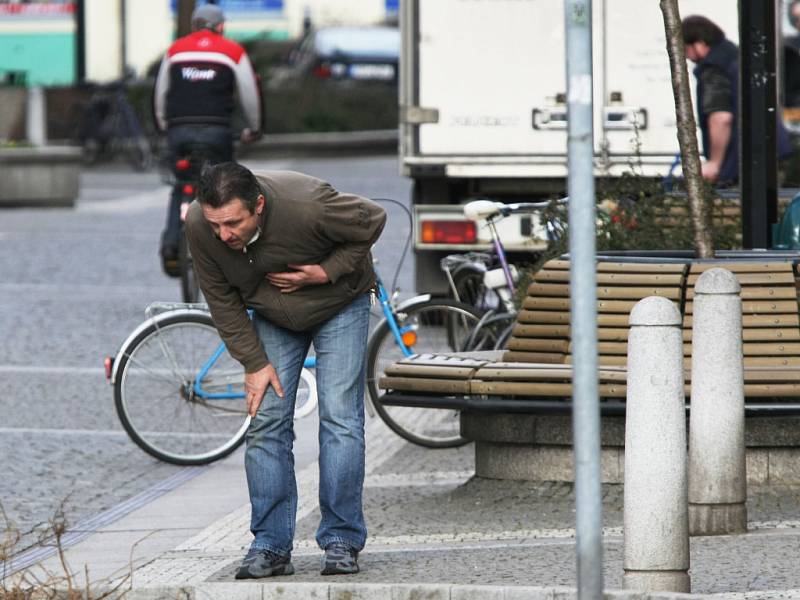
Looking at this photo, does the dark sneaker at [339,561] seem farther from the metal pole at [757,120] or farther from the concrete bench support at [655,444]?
the metal pole at [757,120]

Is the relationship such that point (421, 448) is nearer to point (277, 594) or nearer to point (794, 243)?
point (794, 243)

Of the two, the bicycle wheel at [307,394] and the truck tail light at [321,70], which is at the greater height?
the truck tail light at [321,70]

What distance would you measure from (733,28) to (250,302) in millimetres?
6803

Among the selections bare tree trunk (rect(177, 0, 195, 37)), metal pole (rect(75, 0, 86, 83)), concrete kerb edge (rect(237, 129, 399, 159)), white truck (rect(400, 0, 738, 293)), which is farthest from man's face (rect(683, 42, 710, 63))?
concrete kerb edge (rect(237, 129, 399, 159))

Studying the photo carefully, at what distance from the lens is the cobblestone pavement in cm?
803

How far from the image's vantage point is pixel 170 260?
1267 centimetres

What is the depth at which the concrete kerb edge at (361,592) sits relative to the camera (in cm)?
526

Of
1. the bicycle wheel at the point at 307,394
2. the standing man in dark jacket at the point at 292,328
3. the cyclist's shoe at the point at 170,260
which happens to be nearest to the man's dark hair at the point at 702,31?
the bicycle wheel at the point at 307,394

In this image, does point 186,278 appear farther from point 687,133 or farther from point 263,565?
point 263,565

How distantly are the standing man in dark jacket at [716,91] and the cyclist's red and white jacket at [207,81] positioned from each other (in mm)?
3216

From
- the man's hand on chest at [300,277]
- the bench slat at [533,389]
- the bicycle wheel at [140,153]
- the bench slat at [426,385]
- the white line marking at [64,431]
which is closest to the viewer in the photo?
the man's hand on chest at [300,277]

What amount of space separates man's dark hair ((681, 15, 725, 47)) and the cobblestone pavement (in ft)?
12.2

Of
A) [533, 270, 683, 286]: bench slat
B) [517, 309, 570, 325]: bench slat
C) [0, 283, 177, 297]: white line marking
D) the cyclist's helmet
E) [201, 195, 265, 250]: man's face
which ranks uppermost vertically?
the cyclist's helmet

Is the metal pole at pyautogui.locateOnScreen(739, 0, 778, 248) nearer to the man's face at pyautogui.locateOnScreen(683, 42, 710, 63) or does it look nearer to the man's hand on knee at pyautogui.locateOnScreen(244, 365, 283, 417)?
the man's face at pyautogui.locateOnScreen(683, 42, 710, 63)
